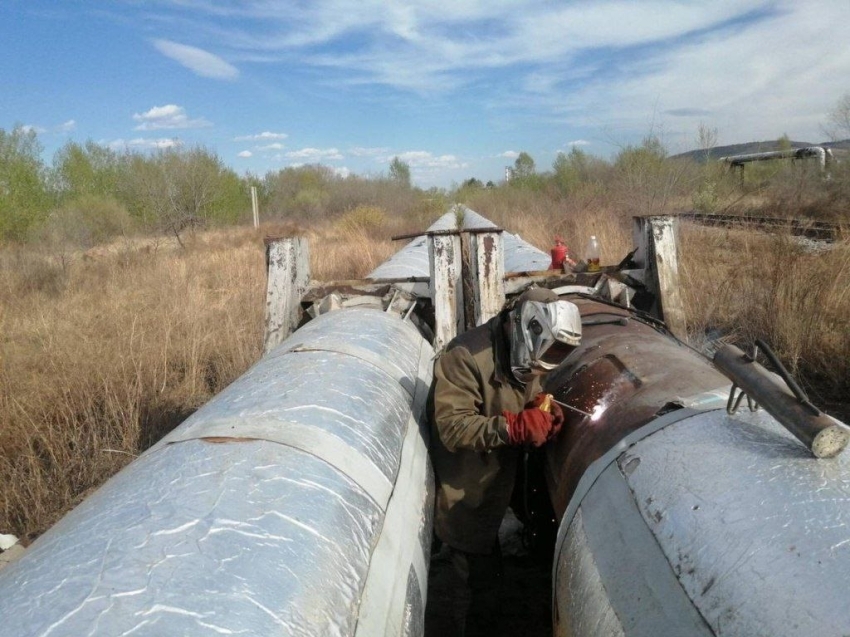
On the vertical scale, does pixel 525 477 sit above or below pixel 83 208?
below

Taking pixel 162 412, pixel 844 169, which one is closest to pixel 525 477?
pixel 162 412

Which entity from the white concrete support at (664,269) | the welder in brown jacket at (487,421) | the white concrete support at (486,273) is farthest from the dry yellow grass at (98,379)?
the white concrete support at (664,269)

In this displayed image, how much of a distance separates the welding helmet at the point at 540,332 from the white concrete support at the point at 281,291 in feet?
6.69

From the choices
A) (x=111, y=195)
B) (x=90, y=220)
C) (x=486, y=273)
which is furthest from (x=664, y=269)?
(x=111, y=195)

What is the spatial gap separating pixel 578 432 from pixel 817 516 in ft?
3.76

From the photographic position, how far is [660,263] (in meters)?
3.77

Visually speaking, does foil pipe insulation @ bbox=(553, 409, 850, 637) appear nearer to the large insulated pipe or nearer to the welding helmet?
the large insulated pipe

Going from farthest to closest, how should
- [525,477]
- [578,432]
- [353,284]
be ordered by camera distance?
[353,284] → [525,477] → [578,432]

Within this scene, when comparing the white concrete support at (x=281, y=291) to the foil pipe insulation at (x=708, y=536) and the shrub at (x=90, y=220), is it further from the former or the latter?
the shrub at (x=90, y=220)

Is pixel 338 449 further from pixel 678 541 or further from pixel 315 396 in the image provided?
pixel 678 541

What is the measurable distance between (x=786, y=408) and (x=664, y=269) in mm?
2505

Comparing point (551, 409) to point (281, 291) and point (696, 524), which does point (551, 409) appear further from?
point (281, 291)

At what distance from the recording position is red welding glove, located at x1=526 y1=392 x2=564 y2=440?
241 centimetres

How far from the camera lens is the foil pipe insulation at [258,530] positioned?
1.17 m
